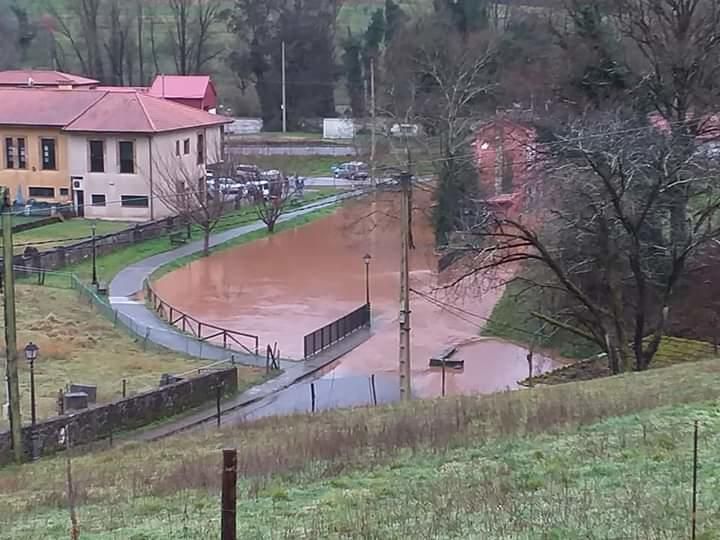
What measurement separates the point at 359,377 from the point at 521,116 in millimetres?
20566

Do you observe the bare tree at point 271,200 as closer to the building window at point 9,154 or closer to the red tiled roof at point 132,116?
the red tiled roof at point 132,116

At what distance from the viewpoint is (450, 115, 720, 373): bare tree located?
74.5 ft

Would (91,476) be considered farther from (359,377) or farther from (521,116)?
(521,116)

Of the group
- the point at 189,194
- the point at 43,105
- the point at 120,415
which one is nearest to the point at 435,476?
the point at 120,415

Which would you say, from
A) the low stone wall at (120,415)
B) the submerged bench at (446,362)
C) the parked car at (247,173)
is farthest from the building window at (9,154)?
the low stone wall at (120,415)

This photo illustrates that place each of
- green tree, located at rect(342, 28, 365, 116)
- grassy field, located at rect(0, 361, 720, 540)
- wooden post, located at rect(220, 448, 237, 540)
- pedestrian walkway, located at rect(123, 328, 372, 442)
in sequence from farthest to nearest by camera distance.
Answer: green tree, located at rect(342, 28, 365, 116) → pedestrian walkway, located at rect(123, 328, 372, 442) → grassy field, located at rect(0, 361, 720, 540) → wooden post, located at rect(220, 448, 237, 540)

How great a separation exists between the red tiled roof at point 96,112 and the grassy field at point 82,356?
20.1m

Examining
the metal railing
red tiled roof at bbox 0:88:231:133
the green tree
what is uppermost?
the green tree

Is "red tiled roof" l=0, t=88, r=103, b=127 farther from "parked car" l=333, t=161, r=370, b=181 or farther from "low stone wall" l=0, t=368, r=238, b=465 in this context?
"low stone wall" l=0, t=368, r=238, b=465

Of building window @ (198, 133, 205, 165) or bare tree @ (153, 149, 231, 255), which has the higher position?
building window @ (198, 133, 205, 165)

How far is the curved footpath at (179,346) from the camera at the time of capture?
76.9 ft

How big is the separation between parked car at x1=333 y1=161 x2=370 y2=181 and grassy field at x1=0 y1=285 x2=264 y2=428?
32.6 m

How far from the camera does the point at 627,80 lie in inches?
1336

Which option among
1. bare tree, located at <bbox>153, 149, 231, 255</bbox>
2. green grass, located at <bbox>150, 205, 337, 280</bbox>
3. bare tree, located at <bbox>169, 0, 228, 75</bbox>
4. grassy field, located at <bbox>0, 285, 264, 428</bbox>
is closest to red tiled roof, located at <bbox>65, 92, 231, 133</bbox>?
bare tree, located at <bbox>153, 149, 231, 255</bbox>
